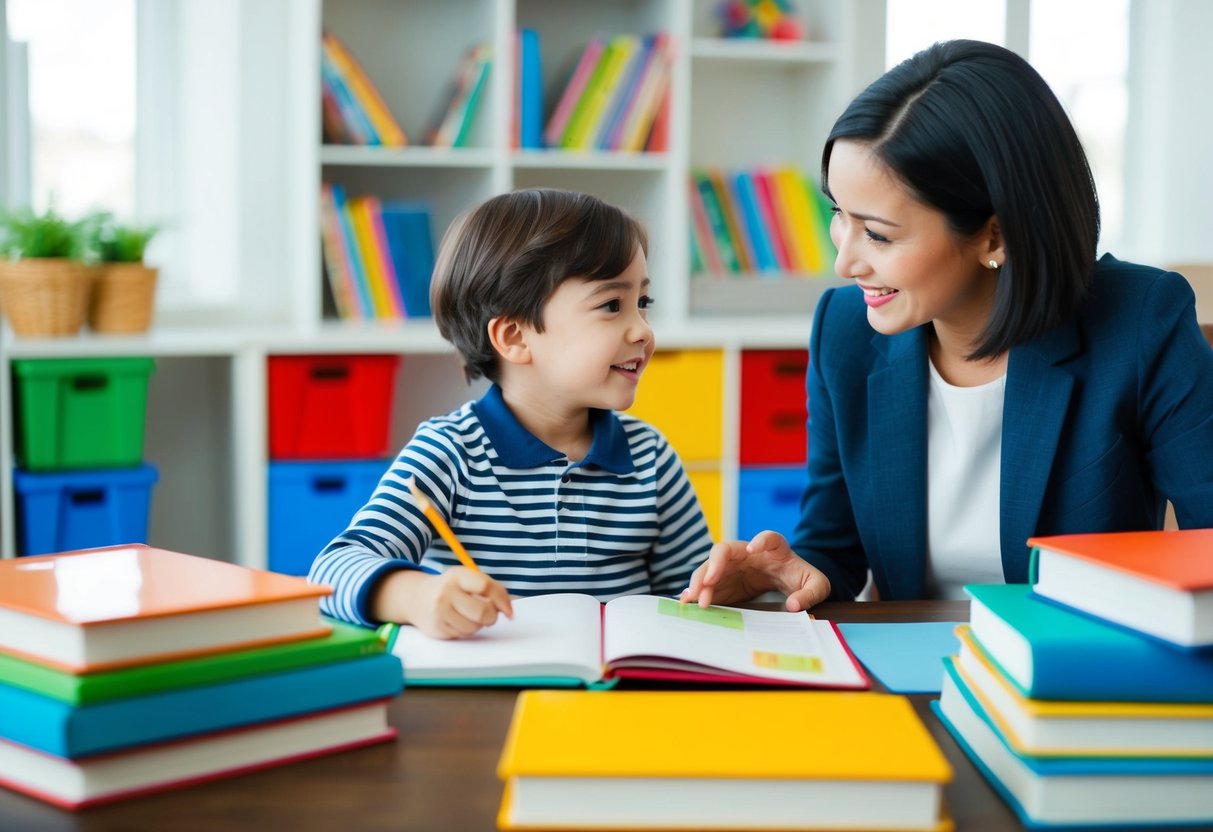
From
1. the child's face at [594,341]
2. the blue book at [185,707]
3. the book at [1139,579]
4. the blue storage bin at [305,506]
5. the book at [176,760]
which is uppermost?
the child's face at [594,341]

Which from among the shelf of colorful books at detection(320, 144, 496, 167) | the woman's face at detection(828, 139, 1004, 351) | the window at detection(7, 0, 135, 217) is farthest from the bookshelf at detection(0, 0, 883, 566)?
the woman's face at detection(828, 139, 1004, 351)

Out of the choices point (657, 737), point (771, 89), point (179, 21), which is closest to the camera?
point (657, 737)

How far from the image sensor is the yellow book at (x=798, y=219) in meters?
3.29

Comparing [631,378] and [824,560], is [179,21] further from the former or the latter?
[824,560]

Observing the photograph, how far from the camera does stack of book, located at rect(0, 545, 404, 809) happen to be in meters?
0.72

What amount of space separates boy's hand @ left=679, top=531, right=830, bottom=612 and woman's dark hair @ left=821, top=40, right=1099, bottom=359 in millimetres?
343

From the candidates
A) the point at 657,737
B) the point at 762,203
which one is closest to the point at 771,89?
the point at 762,203

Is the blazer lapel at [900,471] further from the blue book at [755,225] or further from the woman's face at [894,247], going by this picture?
the blue book at [755,225]

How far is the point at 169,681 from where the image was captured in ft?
2.43

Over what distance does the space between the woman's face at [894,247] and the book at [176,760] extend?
0.80 m

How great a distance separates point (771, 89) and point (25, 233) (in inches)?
75.7

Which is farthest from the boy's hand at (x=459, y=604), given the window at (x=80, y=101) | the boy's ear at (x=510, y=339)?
the window at (x=80, y=101)

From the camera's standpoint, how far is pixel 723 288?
3.23 m

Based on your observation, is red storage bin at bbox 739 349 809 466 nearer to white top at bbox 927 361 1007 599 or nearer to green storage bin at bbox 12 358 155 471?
green storage bin at bbox 12 358 155 471
